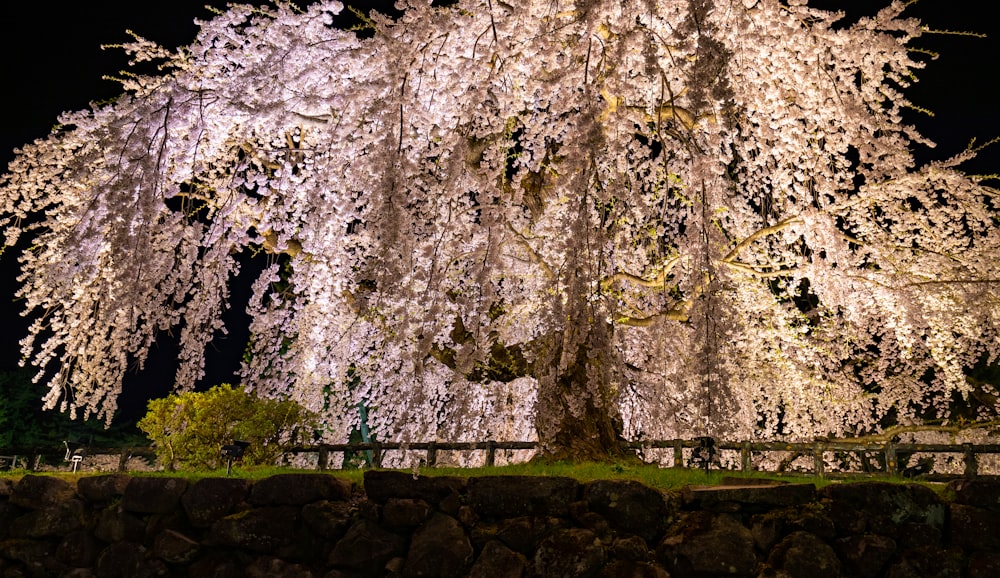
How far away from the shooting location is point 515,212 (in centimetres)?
699

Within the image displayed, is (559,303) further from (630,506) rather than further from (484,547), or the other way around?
(484,547)

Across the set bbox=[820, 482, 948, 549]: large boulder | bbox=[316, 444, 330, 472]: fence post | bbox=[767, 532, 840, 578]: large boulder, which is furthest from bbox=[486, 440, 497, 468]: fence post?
bbox=[820, 482, 948, 549]: large boulder

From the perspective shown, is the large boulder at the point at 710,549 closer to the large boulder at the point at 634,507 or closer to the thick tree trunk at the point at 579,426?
the large boulder at the point at 634,507

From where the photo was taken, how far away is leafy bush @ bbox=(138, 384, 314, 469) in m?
6.94

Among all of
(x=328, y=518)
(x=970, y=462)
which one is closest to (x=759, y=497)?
(x=970, y=462)

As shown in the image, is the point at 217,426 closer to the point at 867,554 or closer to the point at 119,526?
the point at 119,526

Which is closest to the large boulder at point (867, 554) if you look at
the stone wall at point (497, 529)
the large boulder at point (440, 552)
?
the stone wall at point (497, 529)

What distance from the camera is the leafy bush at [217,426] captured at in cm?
694

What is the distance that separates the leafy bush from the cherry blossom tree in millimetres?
465

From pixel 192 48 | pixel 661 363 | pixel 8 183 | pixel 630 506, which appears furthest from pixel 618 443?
pixel 8 183

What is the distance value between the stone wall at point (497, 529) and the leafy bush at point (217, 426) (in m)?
1.42

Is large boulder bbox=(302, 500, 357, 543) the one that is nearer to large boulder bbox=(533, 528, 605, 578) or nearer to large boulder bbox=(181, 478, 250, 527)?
large boulder bbox=(181, 478, 250, 527)

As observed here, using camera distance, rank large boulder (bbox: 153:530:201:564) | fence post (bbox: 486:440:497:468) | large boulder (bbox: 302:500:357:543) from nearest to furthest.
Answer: large boulder (bbox: 302:500:357:543) < large boulder (bbox: 153:530:201:564) < fence post (bbox: 486:440:497:468)

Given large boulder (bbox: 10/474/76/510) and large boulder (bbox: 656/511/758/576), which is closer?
large boulder (bbox: 656/511/758/576)
